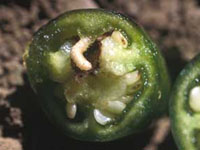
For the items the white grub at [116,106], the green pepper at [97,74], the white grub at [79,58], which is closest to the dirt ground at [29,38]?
the green pepper at [97,74]

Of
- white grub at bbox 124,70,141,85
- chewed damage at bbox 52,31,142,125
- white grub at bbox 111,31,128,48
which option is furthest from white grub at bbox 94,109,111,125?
white grub at bbox 111,31,128,48

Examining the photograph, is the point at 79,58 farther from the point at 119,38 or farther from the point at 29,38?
the point at 29,38

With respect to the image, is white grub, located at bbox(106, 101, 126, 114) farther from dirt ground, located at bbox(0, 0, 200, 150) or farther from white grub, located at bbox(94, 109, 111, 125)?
dirt ground, located at bbox(0, 0, 200, 150)

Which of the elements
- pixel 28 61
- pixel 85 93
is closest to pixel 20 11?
pixel 28 61

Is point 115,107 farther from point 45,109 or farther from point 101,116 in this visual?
point 45,109

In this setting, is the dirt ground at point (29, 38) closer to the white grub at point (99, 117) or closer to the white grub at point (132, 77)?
the white grub at point (99, 117)

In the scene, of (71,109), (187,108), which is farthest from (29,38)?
(187,108)

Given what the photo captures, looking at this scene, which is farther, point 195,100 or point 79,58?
point 195,100
